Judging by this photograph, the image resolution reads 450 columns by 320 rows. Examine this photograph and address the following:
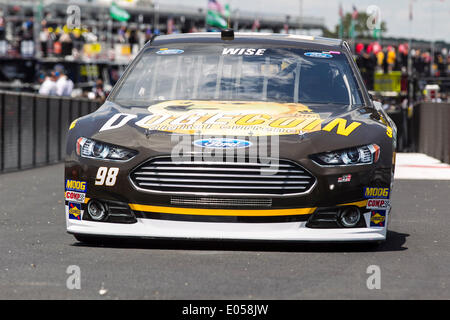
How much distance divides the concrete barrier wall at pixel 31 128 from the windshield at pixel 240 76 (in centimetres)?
943

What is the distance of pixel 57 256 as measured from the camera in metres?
6.95

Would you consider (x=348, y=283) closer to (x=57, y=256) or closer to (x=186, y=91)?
(x=57, y=256)

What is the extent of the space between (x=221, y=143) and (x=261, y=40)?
197cm

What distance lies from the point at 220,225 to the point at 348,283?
131cm

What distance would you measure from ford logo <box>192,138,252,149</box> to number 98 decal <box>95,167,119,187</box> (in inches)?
23.8

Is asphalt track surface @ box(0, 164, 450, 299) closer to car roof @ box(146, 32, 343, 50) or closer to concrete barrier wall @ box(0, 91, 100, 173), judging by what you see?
car roof @ box(146, 32, 343, 50)

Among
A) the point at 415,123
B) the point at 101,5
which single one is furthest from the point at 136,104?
the point at 101,5

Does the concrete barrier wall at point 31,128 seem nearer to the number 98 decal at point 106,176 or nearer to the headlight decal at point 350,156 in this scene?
the number 98 decal at point 106,176

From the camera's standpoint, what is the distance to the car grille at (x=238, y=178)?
269 inches

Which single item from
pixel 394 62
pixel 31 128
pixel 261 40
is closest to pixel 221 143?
pixel 261 40

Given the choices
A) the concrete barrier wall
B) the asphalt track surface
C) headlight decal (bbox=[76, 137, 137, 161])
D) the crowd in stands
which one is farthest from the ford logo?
the crowd in stands

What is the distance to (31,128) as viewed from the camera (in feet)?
62.5

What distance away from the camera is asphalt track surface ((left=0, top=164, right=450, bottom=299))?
5.53 meters

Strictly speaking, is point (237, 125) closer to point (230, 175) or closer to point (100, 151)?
point (230, 175)
